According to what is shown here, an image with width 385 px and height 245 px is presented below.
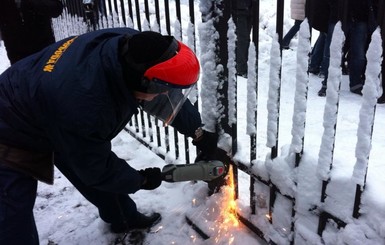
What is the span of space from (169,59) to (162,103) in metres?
0.52

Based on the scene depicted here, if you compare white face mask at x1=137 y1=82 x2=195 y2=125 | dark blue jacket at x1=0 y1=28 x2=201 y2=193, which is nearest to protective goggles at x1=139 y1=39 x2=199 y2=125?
white face mask at x1=137 y1=82 x2=195 y2=125

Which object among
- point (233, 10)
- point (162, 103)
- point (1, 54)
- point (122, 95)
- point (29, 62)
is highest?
point (233, 10)

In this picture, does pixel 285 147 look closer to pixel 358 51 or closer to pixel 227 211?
pixel 227 211

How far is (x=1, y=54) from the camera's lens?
9969 mm

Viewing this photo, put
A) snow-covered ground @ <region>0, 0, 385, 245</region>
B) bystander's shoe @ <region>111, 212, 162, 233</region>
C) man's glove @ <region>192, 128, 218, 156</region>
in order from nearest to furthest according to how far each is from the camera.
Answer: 1. snow-covered ground @ <region>0, 0, 385, 245</region>
2. man's glove @ <region>192, 128, 218, 156</region>
3. bystander's shoe @ <region>111, 212, 162, 233</region>


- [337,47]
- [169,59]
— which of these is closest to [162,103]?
[169,59]

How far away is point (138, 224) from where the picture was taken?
2.73 metres

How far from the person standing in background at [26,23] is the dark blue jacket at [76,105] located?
5.89 feet

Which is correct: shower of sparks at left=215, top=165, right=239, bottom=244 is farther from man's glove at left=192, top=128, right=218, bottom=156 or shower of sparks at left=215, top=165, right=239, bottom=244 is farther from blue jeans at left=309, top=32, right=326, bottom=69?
blue jeans at left=309, top=32, right=326, bottom=69

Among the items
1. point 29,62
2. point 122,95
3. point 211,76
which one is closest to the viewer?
point 122,95

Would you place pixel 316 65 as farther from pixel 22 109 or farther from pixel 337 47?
pixel 22 109

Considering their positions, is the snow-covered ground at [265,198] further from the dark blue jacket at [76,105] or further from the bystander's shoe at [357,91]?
the dark blue jacket at [76,105]

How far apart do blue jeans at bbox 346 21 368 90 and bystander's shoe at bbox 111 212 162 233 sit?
2.89 m

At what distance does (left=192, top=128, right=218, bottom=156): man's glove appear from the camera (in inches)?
95.8
